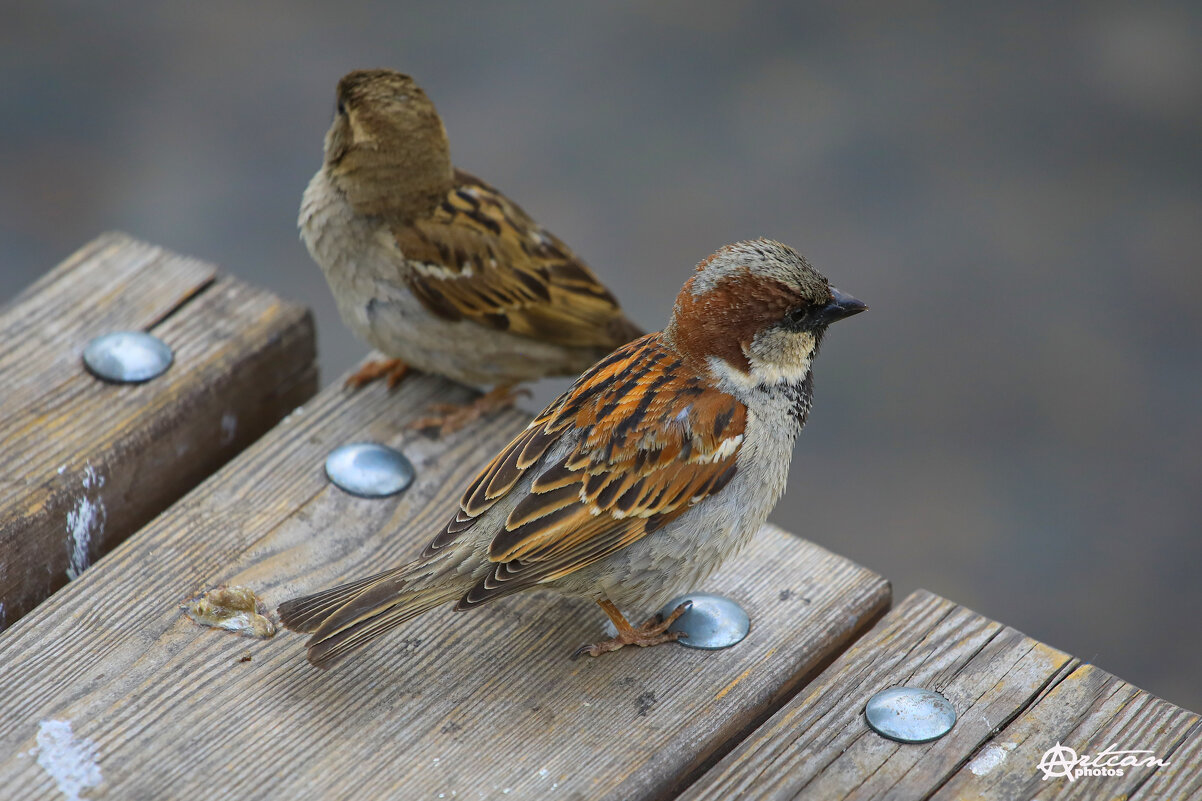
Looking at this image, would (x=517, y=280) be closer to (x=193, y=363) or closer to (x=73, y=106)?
(x=193, y=363)

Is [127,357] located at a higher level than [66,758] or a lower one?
higher

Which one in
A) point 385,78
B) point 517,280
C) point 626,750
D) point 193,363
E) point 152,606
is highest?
point 385,78

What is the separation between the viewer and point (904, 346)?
239 inches

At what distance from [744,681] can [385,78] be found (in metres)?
2.01

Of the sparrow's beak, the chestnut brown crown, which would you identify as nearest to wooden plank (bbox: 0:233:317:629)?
the chestnut brown crown

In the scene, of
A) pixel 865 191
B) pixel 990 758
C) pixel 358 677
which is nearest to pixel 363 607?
pixel 358 677

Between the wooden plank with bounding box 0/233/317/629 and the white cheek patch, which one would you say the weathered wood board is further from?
the wooden plank with bounding box 0/233/317/629

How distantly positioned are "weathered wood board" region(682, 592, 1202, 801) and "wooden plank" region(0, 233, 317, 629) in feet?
4.82

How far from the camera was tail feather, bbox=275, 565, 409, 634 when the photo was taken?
2.73m

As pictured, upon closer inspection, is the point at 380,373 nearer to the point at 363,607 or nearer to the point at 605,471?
the point at 605,471

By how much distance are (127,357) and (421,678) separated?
1216 mm

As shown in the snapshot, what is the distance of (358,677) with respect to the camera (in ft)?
8.91

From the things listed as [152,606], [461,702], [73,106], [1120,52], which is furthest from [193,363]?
[1120,52]

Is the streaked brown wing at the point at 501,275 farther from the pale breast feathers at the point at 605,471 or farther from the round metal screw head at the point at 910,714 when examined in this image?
the round metal screw head at the point at 910,714
